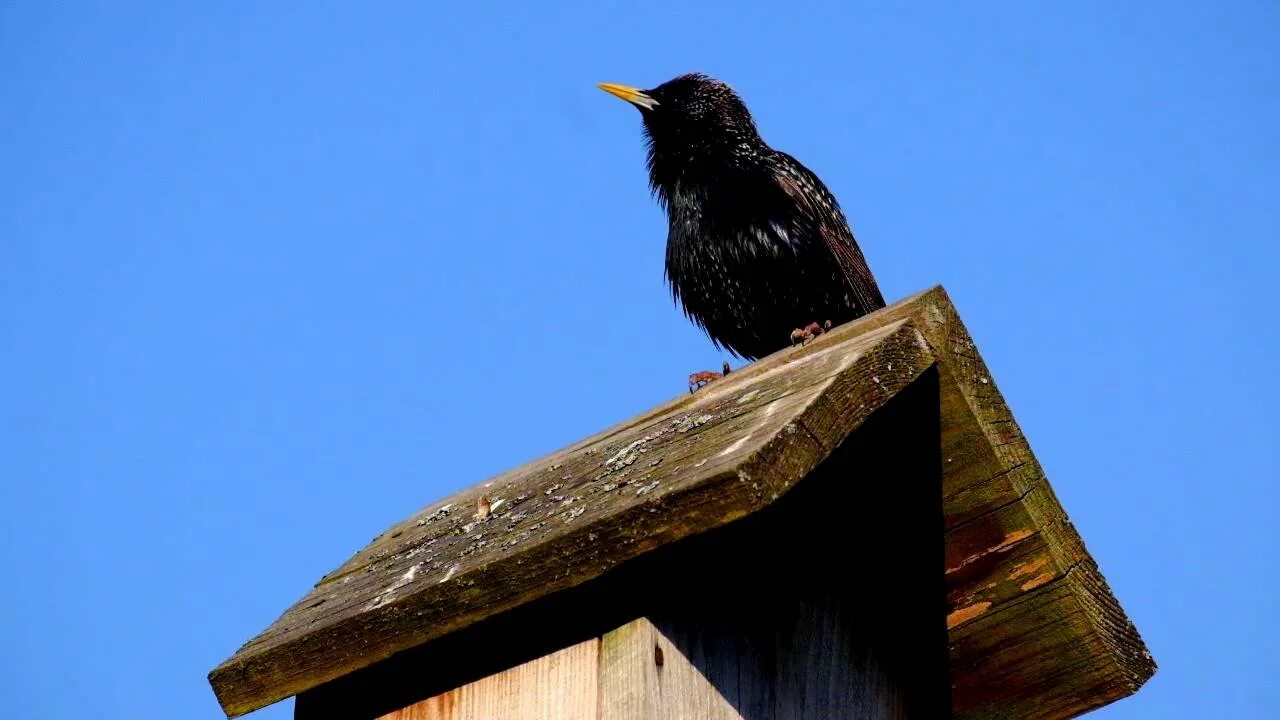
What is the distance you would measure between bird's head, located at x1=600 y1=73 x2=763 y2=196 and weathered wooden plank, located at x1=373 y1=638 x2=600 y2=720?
431 centimetres

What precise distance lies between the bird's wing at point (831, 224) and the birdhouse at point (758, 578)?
324cm

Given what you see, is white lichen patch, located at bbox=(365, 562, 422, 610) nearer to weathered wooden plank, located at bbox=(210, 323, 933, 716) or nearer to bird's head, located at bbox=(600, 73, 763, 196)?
weathered wooden plank, located at bbox=(210, 323, 933, 716)

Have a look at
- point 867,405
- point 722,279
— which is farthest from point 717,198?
point 867,405

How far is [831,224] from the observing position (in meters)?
6.40

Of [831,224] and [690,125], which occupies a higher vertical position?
[690,125]

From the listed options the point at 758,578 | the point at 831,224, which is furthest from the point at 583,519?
the point at 831,224

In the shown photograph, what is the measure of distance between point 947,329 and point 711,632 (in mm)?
676

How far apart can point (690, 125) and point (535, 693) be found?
4.95m

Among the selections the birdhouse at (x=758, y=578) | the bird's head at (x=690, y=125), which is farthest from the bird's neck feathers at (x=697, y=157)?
the birdhouse at (x=758, y=578)

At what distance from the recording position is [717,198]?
6.43m

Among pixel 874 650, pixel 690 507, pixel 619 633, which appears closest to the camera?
pixel 690 507

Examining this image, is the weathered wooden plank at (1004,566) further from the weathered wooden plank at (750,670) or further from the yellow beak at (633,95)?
the yellow beak at (633,95)

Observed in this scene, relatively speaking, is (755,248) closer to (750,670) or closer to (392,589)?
(750,670)

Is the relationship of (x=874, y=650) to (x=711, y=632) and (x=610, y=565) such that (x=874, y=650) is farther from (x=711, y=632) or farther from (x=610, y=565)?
(x=610, y=565)
